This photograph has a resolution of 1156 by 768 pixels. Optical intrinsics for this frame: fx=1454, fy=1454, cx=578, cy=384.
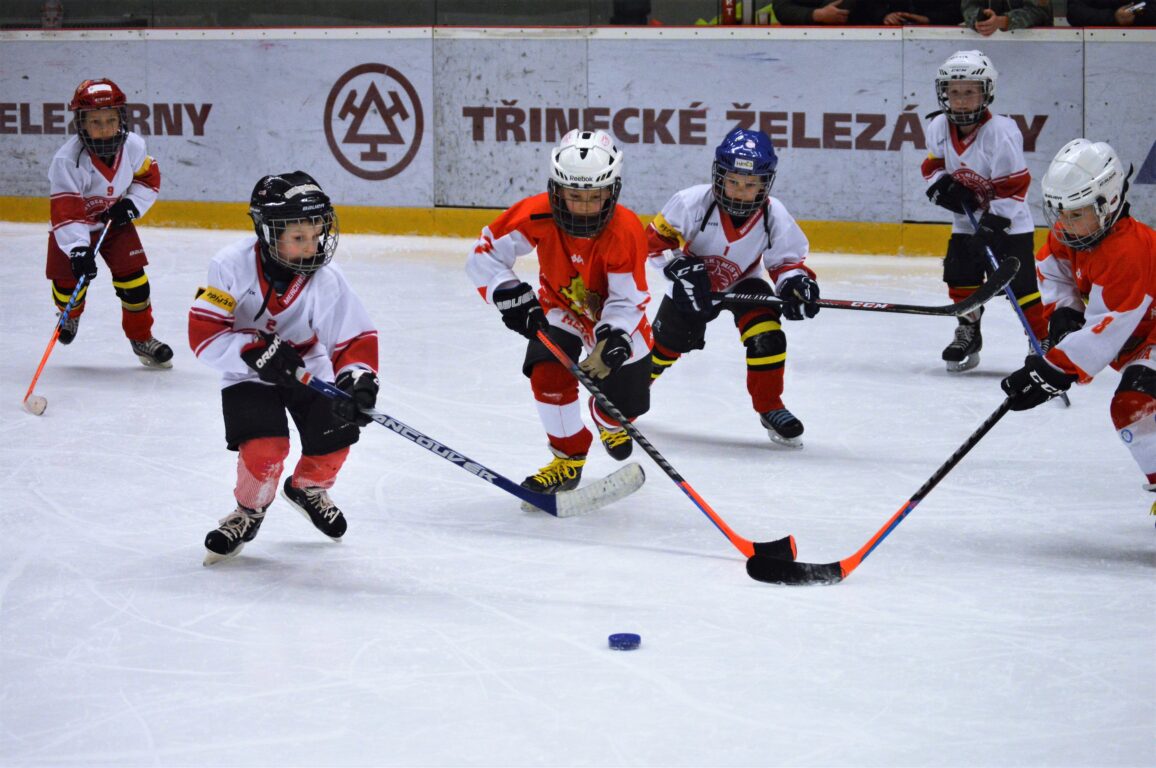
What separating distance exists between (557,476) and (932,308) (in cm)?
134

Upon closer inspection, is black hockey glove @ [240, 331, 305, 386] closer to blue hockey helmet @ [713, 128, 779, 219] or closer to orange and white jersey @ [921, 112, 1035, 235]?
blue hockey helmet @ [713, 128, 779, 219]

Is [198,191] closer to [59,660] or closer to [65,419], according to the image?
[65,419]

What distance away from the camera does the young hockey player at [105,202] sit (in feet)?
15.3

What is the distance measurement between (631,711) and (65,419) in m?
2.54

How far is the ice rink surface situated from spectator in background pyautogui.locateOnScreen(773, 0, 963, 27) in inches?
103

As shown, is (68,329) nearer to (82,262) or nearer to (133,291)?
(133,291)

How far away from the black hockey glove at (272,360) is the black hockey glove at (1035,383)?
1377 mm

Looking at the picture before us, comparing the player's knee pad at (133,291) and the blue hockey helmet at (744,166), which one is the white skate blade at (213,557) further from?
the player's knee pad at (133,291)

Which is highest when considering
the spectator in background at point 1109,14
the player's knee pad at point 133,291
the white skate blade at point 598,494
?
the spectator in background at point 1109,14

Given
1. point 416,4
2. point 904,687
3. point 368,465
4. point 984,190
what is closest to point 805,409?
point 984,190

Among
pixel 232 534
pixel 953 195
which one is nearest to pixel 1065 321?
pixel 953 195

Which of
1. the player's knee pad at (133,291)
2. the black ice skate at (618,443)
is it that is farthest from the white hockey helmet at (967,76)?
the player's knee pad at (133,291)

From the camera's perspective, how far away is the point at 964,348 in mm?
4730

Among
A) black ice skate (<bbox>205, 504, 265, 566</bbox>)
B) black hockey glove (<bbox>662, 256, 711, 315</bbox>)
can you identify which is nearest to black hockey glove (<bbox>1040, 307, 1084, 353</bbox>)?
black hockey glove (<bbox>662, 256, 711, 315</bbox>)
